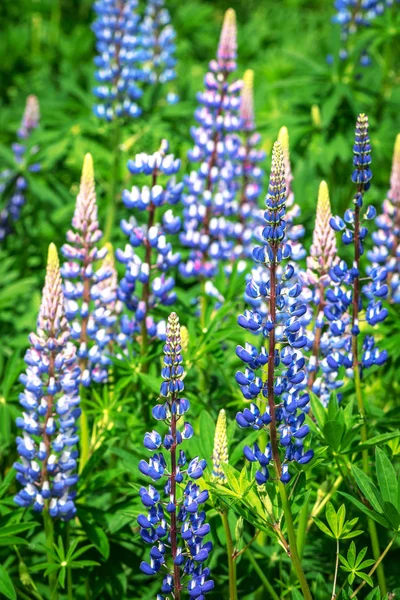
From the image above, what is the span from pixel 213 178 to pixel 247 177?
563 mm

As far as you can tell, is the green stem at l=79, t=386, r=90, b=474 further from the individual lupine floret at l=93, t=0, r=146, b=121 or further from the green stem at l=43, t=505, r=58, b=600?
the individual lupine floret at l=93, t=0, r=146, b=121

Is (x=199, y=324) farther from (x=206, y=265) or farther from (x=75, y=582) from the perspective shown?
(x=75, y=582)

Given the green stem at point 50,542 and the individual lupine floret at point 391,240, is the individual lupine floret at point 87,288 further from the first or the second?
the individual lupine floret at point 391,240

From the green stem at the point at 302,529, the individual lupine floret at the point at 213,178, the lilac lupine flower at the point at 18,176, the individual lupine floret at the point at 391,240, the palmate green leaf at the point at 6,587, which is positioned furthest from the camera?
the lilac lupine flower at the point at 18,176

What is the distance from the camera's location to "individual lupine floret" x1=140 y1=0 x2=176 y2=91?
18.8ft

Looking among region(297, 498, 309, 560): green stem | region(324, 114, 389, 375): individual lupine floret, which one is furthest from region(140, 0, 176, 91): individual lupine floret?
region(297, 498, 309, 560): green stem

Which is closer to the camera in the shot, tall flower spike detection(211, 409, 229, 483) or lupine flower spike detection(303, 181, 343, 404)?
tall flower spike detection(211, 409, 229, 483)

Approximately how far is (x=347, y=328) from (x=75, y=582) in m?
1.33

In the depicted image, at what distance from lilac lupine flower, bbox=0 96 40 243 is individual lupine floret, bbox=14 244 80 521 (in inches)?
93.7

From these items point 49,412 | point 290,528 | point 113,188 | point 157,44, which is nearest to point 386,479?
point 290,528

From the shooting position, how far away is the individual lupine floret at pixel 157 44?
574cm

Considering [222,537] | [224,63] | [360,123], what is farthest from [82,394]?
[224,63]

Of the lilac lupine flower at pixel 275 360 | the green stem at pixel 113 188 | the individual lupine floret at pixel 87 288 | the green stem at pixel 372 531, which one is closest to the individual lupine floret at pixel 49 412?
the individual lupine floret at pixel 87 288

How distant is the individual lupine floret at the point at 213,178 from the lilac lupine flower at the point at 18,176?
1300 millimetres
